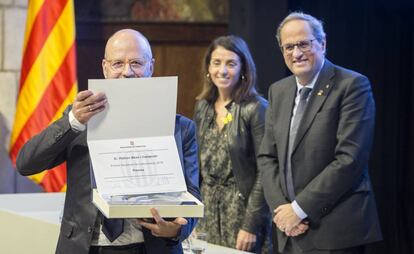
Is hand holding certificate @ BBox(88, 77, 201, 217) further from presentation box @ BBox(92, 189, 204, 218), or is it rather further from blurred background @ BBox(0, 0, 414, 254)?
blurred background @ BBox(0, 0, 414, 254)

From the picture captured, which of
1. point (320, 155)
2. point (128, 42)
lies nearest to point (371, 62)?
point (320, 155)

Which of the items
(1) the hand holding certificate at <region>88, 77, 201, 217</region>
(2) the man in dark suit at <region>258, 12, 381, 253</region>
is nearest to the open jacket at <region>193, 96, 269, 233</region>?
(2) the man in dark suit at <region>258, 12, 381, 253</region>

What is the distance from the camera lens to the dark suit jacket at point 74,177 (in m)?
2.27

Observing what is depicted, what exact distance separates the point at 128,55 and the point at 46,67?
3153mm

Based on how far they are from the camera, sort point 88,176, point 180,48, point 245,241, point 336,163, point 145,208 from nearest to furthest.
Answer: point 145,208 < point 88,176 < point 336,163 < point 245,241 < point 180,48

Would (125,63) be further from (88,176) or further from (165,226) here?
(165,226)

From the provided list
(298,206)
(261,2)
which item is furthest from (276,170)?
(261,2)

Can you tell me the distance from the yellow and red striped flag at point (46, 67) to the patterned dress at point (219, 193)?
137cm

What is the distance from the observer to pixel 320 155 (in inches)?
134

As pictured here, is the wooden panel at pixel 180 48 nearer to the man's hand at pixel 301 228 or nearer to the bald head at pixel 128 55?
the man's hand at pixel 301 228

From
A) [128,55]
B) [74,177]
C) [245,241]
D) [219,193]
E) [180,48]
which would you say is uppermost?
[128,55]

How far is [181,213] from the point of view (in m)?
2.07

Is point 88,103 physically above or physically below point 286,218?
above

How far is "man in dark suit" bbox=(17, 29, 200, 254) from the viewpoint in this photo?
2.28 m
